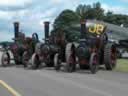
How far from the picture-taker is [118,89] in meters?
16.1

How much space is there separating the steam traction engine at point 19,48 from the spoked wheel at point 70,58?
5.16 meters

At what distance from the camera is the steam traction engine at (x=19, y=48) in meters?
30.4

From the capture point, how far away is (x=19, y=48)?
103 feet

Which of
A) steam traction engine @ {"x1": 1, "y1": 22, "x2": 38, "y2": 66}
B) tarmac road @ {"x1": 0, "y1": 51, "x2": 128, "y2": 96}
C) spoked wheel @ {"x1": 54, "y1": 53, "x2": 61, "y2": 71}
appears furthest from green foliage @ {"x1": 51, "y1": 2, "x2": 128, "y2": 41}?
tarmac road @ {"x1": 0, "y1": 51, "x2": 128, "y2": 96}

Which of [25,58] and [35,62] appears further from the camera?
[25,58]

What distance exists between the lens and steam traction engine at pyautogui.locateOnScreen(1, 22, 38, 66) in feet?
99.7

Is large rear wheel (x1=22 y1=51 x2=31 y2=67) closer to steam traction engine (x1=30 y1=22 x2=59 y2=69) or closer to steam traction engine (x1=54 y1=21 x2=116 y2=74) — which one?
steam traction engine (x1=30 y1=22 x2=59 y2=69)

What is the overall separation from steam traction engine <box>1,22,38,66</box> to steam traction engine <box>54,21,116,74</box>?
13.9 ft

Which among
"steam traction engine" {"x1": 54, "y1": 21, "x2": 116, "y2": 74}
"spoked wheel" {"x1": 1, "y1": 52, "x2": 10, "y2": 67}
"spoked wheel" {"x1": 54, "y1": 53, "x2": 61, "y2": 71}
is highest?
"steam traction engine" {"x1": 54, "y1": 21, "x2": 116, "y2": 74}

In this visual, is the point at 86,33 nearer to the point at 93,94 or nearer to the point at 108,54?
the point at 108,54

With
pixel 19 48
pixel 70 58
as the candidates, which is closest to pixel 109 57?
pixel 70 58

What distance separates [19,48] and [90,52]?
789 cm

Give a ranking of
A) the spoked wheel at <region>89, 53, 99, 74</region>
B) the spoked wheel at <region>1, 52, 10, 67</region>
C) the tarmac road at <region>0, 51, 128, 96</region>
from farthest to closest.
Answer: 1. the spoked wheel at <region>1, 52, 10, 67</region>
2. the spoked wheel at <region>89, 53, 99, 74</region>
3. the tarmac road at <region>0, 51, 128, 96</region>

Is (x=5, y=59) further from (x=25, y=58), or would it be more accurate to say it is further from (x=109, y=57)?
(x=109, y=57)
